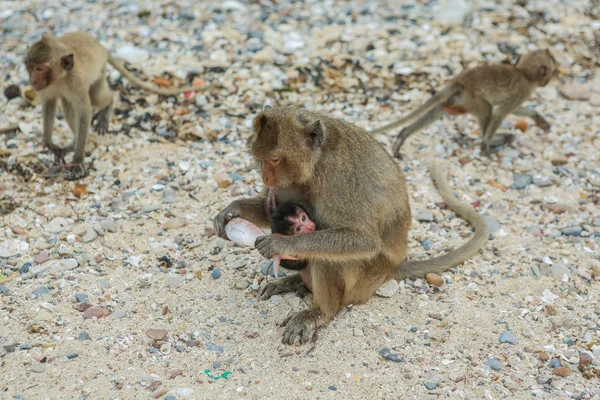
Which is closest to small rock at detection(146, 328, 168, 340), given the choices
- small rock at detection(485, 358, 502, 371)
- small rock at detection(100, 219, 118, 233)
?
small rock at detection(100, 219, 118, 233)

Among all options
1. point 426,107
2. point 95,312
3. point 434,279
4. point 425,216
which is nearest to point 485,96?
point 426,107

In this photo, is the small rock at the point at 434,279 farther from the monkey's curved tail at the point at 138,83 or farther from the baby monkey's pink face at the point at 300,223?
the monkey's curved tail at the point at 138,83

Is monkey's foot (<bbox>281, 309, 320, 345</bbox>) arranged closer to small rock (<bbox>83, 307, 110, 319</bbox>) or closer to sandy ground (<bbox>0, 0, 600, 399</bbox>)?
sandy ground (<bbox>0, 0, 600, 399</bbox>)

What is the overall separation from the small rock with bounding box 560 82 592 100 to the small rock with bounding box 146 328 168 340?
5392 mm

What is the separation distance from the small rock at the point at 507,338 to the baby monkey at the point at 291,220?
4.47 ft

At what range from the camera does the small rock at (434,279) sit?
4.77m

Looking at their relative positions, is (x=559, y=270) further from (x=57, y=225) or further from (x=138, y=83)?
(x=138, y=83)

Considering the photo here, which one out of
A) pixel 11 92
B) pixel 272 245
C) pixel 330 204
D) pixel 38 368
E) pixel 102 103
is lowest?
pixel 11 92

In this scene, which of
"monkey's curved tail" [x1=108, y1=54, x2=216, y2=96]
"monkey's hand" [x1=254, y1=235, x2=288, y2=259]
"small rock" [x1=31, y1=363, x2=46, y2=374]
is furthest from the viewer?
"monkey's curved tail" [x1=108, y1=54, x2=216, y2=96]

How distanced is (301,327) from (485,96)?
350 cm

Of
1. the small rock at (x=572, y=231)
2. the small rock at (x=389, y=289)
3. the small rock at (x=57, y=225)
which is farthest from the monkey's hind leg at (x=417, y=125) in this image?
the small rock at (x=57, y=225)

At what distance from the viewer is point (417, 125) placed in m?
6.62

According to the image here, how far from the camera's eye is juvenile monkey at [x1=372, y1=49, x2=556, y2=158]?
662 cm

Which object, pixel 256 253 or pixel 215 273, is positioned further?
pixel 256 253
